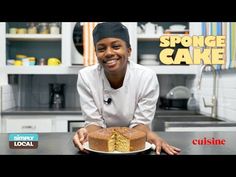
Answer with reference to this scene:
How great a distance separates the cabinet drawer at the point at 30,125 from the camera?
8.94 ft

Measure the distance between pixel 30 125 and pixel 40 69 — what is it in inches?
20.8

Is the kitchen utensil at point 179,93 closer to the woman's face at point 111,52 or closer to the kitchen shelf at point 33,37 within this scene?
the kitchen shelf at point 33,37

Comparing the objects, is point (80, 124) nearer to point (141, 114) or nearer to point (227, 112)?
point (227, 112)

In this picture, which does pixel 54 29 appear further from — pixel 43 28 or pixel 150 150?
pixel 150 150

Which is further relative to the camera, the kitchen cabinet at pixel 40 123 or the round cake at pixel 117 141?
A: the kitchen cabinet at pixel 40 123

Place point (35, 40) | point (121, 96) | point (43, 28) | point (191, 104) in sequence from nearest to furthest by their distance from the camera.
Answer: point (121, 96), point (191, 104), point (43, 28), point (35, 40)

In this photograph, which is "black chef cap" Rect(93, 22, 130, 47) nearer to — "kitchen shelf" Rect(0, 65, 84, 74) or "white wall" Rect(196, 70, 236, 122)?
"white wall" Rect(196, 70, 236, 122)

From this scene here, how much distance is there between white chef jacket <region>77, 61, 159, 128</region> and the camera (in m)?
1.48

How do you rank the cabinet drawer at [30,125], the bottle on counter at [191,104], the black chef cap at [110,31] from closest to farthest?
the black chef cap at [110,31] < the cabinet drawer at [30,125] < the bottle on counter at [191,104]

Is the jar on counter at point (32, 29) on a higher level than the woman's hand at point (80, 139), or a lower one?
higher

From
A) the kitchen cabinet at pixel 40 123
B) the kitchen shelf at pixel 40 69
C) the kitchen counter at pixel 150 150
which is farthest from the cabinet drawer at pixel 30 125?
the kitchen counter at pixel 150 150

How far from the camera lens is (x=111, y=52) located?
126cm

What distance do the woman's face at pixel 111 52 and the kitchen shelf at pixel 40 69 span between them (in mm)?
1660

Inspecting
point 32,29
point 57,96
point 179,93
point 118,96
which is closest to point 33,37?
point 32,29
